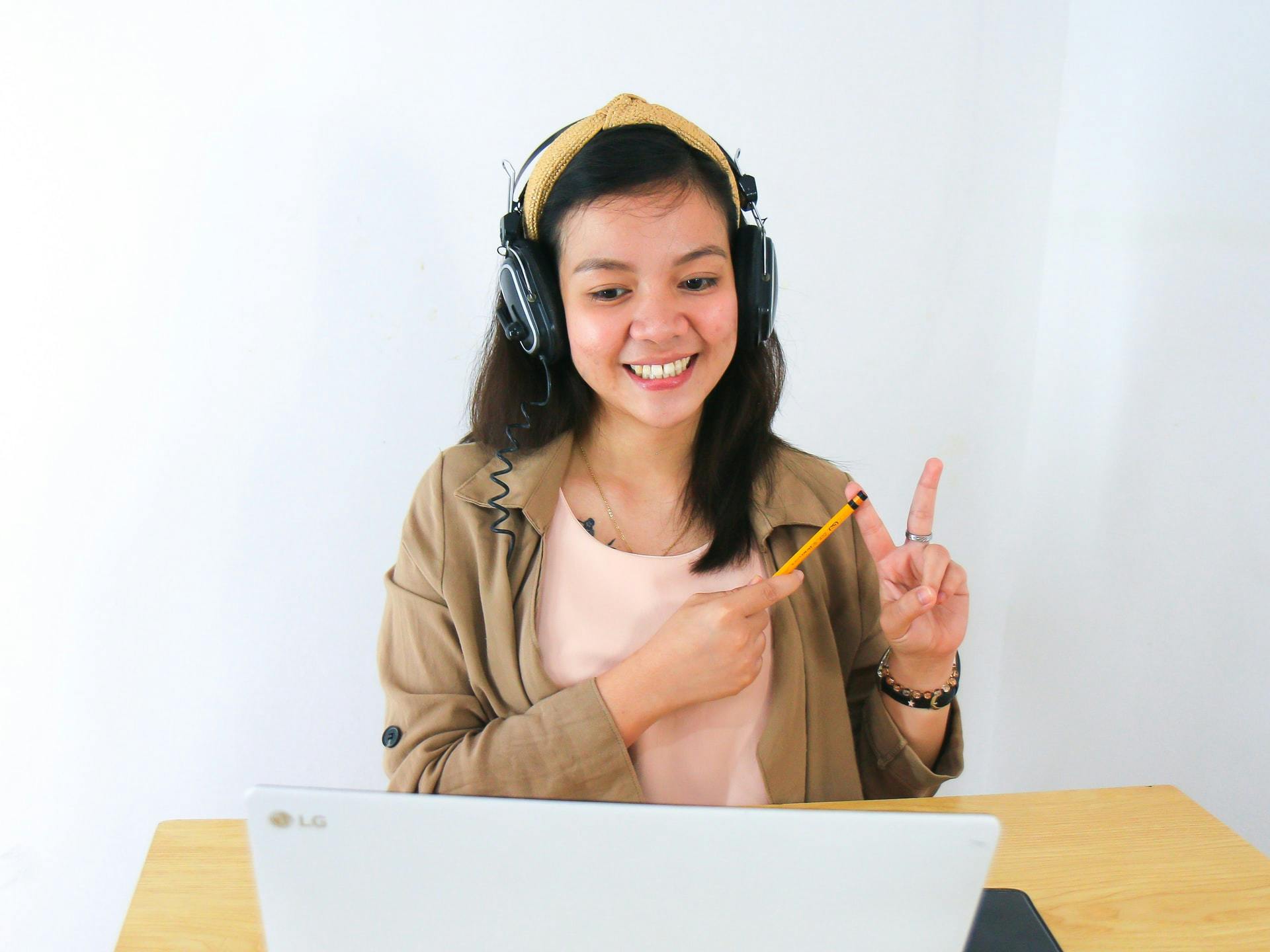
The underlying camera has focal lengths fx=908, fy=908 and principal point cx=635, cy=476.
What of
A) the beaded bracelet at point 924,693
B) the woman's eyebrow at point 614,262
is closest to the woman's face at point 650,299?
the woman's eyebrow at point 614,262

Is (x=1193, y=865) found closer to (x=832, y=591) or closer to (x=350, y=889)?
(x=832, y=591)

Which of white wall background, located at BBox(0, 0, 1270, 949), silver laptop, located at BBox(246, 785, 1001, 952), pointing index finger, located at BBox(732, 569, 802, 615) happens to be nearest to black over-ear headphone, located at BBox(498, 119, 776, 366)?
pointing index finger, located at BBox(732, 569, 802, 615)

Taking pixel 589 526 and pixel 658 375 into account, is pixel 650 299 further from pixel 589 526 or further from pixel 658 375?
pixel 589 526

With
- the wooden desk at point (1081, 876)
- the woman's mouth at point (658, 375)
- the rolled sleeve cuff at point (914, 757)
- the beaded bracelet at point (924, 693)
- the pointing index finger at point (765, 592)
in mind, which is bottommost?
the rolled sleeve cuff at point (914, 757)

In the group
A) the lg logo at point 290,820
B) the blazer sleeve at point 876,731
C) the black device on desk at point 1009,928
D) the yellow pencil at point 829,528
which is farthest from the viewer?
the blazer sleeve at point 876,731

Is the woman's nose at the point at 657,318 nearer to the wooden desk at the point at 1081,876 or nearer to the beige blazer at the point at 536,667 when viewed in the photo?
the beige blazer at the point at 536,667

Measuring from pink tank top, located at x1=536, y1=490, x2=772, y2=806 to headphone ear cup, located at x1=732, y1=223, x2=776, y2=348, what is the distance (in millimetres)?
316

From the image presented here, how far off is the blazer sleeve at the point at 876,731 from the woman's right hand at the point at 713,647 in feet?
0.72

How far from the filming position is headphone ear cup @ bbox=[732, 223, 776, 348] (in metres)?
1.13

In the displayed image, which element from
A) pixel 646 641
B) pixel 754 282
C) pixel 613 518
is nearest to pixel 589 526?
pixel 613 518

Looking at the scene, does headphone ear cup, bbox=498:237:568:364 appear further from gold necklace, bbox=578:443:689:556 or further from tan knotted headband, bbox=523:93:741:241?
gold necklace, bbox=578:443:689:556

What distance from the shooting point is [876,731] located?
120 cm

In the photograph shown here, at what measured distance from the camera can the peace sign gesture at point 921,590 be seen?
3.36ft

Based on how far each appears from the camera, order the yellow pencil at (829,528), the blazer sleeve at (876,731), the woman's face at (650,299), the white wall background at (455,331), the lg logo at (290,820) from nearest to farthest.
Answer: the lg logo at (290,820), the yellow pencil at (829,528), the woman's face at (650,299), the blazer sleeve at (876,731), the white wall background at (455,331)
